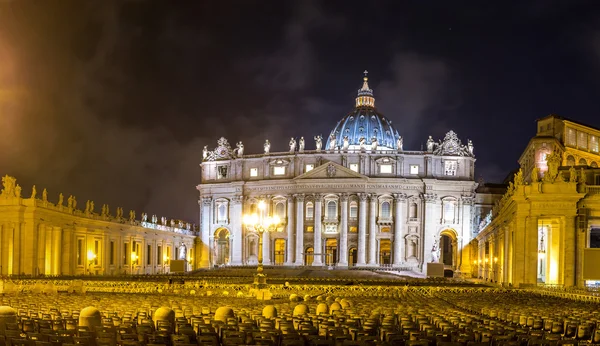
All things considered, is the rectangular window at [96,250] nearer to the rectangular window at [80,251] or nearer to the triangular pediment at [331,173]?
the rectangular window at [80,251]

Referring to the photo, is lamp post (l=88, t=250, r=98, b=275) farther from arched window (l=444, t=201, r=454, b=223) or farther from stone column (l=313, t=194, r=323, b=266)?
arched window (l=444, t=201, r=454, b=223)

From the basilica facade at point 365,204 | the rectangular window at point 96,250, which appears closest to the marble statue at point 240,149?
the basilica facade at point 365,204

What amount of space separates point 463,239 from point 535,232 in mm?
64544

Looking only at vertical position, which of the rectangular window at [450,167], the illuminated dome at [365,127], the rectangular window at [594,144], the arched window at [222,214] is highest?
the illuminated dome at [365,127]

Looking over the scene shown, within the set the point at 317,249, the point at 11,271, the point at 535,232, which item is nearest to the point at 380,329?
the point at 535,232

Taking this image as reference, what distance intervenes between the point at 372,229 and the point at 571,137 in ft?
125

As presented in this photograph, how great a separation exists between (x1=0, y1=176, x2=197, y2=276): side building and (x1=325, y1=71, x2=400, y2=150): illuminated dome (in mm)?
57199

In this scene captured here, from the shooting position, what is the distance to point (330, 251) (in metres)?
115

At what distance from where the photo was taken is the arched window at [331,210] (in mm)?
113387

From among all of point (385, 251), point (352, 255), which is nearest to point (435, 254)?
point (385, 251)

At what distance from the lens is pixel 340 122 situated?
158125mm

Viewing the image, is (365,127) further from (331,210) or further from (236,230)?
(236,230)

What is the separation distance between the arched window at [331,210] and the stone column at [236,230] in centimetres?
1624

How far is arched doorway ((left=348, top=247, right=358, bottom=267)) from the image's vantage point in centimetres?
11331
